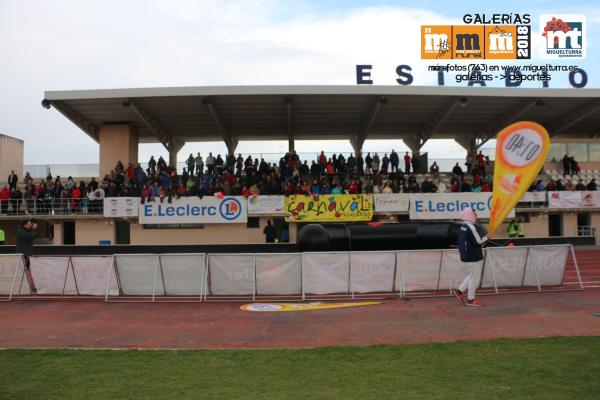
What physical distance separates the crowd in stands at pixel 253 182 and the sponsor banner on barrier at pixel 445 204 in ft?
2.19

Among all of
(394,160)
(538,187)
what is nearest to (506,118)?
(538,187)

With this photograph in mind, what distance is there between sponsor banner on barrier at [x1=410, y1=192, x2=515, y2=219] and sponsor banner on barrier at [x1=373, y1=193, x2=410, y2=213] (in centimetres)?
40

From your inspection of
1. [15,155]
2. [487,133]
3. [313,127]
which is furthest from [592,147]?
[15,155]

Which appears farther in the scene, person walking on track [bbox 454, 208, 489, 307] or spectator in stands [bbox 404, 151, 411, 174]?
spectator in stands [bbox 404, 151, 411, 174]

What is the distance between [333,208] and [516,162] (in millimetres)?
15080

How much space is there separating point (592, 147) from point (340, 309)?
33.6m

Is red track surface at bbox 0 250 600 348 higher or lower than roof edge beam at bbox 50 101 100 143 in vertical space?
lower

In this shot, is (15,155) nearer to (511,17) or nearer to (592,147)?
(511,17)

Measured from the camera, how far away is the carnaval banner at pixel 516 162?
11.8 meters

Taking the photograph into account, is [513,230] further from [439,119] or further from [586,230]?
[439,119]

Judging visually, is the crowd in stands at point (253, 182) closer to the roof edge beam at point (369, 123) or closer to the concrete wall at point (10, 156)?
the roof edge beam at point (369, 123)

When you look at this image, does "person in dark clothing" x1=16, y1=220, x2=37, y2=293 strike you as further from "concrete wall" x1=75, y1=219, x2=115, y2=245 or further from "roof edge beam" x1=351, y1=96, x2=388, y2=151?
"roof edge beam" x1=351, y1=96, x2=388, y2=151

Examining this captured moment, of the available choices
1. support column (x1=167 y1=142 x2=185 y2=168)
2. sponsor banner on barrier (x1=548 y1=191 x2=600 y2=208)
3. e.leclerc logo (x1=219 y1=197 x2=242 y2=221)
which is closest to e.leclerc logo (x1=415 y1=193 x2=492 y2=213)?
sponsor banner on barrier (x1=548 y1=191 x2=600 y2=208)

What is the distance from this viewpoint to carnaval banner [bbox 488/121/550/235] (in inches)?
464
